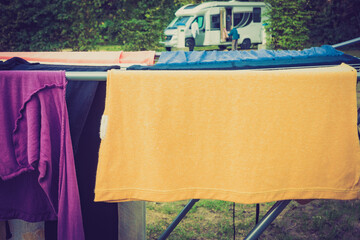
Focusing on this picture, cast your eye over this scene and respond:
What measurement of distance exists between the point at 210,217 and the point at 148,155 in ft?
7.88

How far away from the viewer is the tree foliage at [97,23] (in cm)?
1339

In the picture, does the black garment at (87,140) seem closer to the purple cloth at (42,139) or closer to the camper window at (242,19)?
the purple cloth at (42,139)

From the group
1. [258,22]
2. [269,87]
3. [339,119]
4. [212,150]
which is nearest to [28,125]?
[212,150]

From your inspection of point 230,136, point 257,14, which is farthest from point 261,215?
point 257,14

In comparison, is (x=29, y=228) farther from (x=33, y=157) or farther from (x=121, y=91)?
(x=121, y=91)

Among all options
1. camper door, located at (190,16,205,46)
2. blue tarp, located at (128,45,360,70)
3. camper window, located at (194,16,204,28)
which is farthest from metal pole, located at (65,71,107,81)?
camper window, located at (194,16,204,28)

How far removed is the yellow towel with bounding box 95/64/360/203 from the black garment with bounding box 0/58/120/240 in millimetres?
239

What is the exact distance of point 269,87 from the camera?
1.43 m

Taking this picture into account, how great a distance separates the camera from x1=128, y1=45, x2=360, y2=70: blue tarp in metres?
1.96

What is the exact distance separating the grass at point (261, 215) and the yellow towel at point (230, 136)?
1.96 meters

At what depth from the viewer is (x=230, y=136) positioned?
148 centimetres

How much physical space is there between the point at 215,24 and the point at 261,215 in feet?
53.9

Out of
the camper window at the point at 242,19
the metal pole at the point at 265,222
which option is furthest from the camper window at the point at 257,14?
the metal pole at the point at 265,222

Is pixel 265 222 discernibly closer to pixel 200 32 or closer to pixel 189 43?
pixel 189 43
